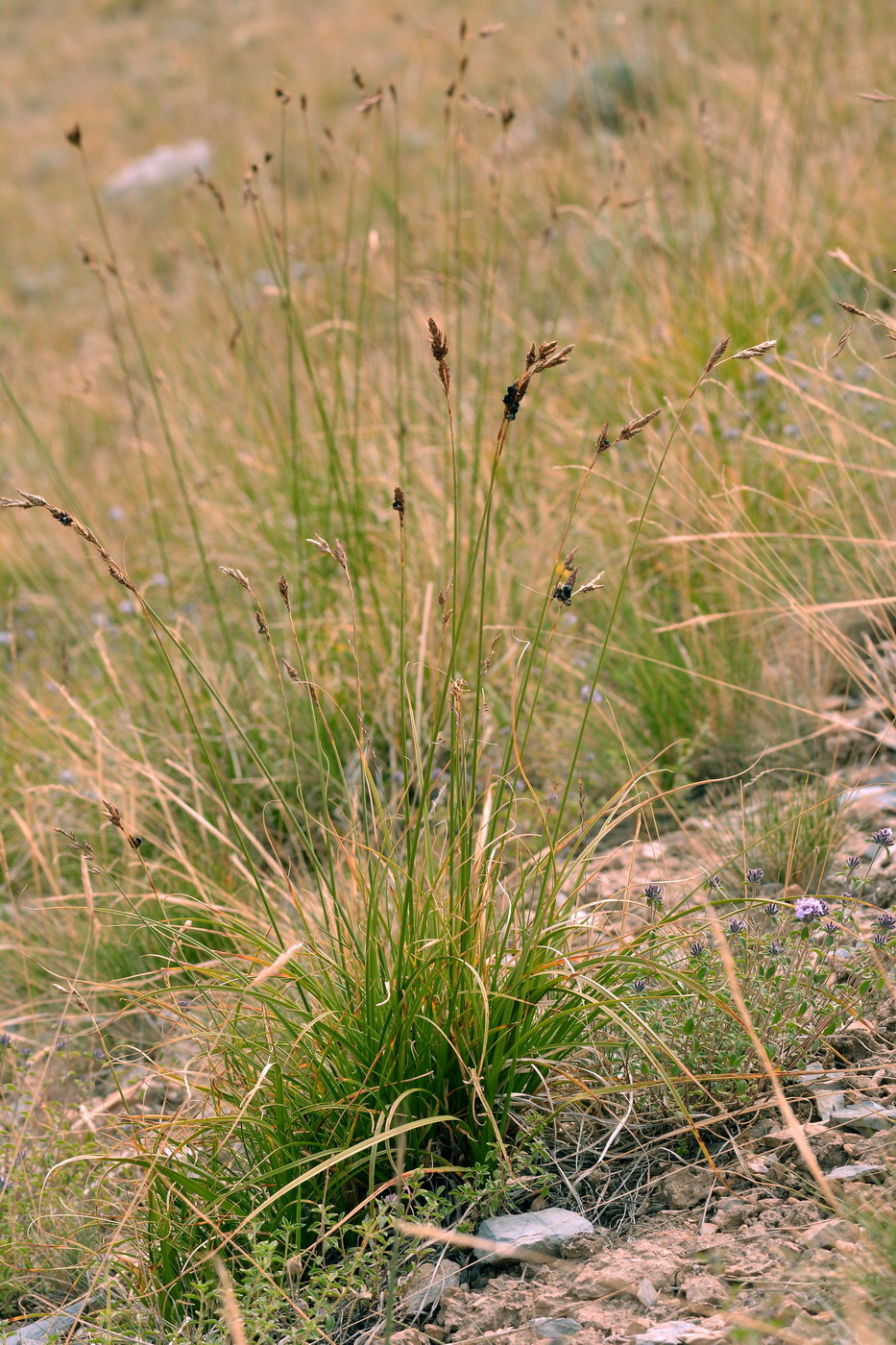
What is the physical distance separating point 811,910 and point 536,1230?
A: 58cm

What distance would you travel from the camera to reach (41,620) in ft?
14.3

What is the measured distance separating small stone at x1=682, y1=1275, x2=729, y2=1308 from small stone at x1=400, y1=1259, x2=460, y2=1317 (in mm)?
302

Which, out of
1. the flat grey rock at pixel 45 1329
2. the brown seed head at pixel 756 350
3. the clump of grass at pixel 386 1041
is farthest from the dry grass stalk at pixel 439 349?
the flat grey rock at pixel 45 1329

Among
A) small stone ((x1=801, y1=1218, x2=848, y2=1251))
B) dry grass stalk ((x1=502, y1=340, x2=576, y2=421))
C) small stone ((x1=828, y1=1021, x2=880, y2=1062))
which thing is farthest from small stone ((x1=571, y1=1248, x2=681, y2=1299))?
dry grass stalk ((x1=502, y1=340, x2=576, y2=421))

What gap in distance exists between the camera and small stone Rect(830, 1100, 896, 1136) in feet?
5.02

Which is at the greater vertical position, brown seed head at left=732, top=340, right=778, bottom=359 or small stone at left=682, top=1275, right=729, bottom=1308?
brown seed head at left=732, top=340, right=778, bottom=359

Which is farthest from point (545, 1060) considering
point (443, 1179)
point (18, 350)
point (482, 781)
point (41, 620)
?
point (18, 350)

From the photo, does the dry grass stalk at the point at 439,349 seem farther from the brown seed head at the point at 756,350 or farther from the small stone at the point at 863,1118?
the small stone at the point at 863,1118

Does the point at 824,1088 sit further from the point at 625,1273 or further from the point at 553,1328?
the point at 553,1328

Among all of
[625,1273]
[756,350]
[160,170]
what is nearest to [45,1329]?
[625,1273]

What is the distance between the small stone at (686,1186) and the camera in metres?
1.53

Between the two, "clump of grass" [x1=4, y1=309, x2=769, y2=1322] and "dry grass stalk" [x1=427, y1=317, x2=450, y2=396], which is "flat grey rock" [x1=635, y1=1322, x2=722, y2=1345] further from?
"dry grass stalk" [x1=427, y1=317, x2=450, y2=396]

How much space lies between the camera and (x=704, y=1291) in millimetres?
1359

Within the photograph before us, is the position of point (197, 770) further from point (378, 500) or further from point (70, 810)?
point (378, 500)
